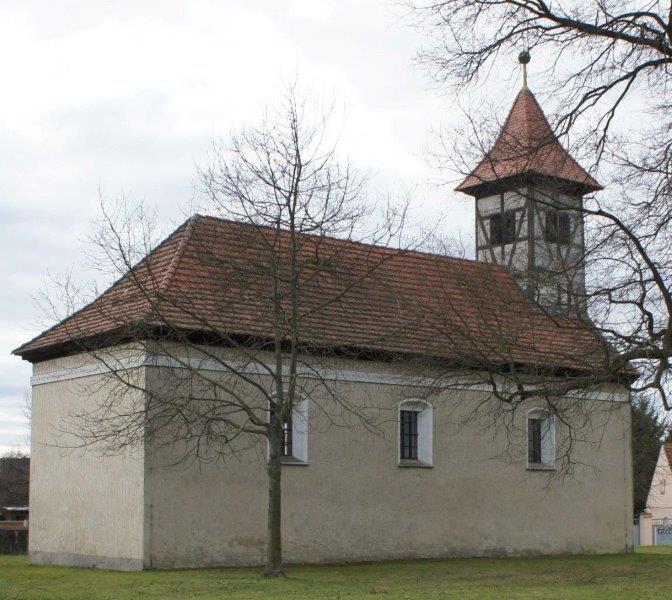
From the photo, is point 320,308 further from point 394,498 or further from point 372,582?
point 394,498

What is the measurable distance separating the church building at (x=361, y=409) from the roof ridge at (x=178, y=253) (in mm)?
59

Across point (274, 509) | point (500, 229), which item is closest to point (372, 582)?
point (274, 509)

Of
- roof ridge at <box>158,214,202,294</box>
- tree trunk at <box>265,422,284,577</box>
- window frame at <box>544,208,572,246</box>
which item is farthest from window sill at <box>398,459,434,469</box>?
window frame at <box>544,208,572,246</box>

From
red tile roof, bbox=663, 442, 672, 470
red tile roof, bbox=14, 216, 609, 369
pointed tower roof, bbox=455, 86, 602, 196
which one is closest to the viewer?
pointed tower roof, bbox=455, 86, 602, 196

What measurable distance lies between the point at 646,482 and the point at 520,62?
163 feet

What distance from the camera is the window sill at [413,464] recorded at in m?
26.6

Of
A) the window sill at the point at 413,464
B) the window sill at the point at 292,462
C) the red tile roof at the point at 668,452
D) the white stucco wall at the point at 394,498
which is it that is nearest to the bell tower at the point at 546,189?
the white stucco wall at the point at 394,498

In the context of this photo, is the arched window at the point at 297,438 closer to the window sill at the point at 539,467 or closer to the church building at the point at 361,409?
the church building at the point at 361,409

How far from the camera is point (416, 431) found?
2741cm

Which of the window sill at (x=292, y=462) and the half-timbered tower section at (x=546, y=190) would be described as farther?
the window sill at (x=292, y=462)

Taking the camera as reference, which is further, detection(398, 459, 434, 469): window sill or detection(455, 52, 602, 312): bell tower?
detection(398, 459, 434, 469): window sill

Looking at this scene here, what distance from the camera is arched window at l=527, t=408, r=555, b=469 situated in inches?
1164

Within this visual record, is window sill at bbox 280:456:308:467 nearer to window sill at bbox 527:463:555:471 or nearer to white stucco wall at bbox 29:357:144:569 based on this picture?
white stucco wall at bbox 29:357:144:569

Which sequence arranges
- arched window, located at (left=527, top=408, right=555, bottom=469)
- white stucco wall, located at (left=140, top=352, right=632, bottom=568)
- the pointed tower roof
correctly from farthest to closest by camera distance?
arched window, located at (left=527, top=408, right=555, bottom=469) < white stucco wall, located at (left=140, top=352, right=632, bottom=568) < the pointed tower roof
